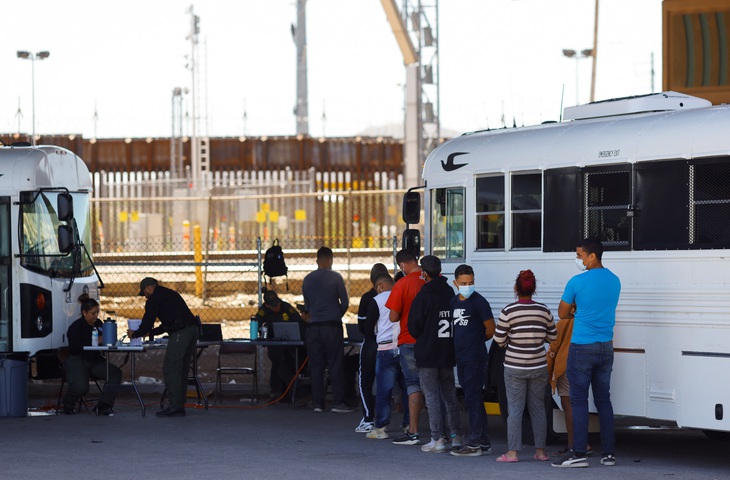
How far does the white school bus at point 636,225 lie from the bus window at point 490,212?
A: 0.01m

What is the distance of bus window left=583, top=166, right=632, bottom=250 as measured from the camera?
1225cm

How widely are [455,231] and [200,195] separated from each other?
1113 inches

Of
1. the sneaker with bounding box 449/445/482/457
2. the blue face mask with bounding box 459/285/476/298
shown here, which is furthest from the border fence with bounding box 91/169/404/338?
the blue face mask with bounding box 459/285/476/298

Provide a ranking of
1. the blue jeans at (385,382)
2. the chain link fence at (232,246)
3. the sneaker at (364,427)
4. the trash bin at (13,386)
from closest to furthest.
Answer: the blue jeans at (385,382), the sneaker at (364,427), the trash bin at (13,386), the chain link fence at (232,246)

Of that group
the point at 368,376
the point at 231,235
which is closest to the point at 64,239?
the point at 368,376

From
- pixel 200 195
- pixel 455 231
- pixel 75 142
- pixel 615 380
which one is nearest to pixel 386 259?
pixel 200 195

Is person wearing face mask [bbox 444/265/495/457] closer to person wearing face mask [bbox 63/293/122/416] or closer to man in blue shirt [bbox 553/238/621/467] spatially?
man in blue shirt [bbox 553/238/621/467]

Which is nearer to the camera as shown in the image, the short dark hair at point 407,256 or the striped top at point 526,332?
the striped top at point 526,332

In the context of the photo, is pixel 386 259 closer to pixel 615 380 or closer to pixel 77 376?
pixel 77 376

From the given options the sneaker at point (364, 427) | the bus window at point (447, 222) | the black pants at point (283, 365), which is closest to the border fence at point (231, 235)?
the black pants at point (283, 365)

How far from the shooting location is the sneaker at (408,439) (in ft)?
43.2

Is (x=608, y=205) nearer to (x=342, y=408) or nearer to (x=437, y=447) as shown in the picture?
(x=437, y=447)

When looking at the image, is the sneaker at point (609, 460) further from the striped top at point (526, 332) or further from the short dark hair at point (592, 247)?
the short dark hair at point (592, 247)

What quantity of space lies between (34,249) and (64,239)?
656mm
